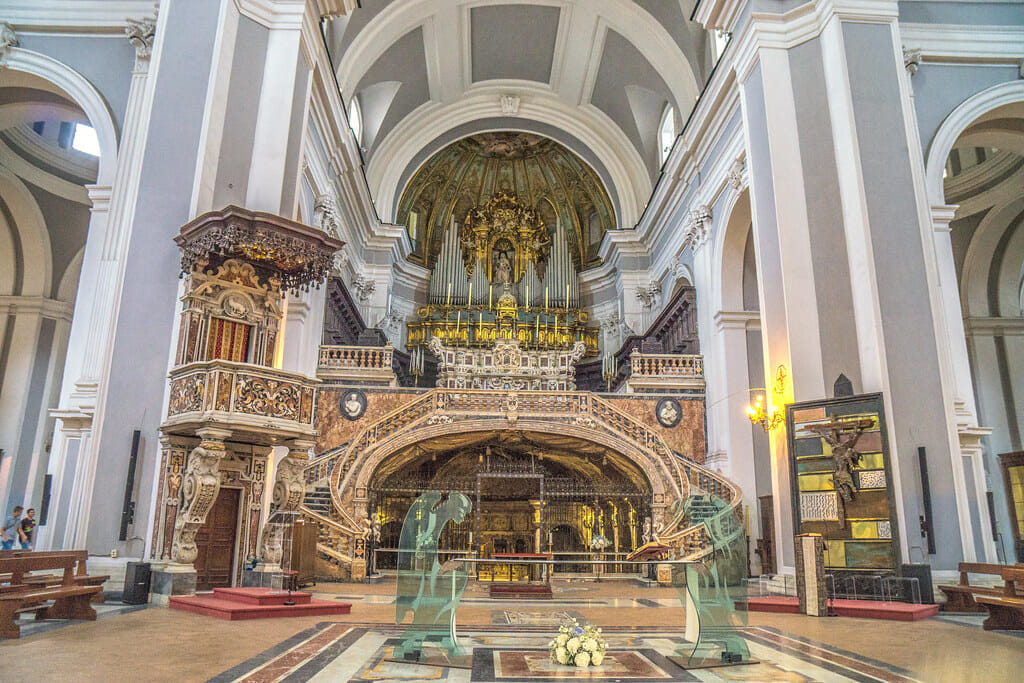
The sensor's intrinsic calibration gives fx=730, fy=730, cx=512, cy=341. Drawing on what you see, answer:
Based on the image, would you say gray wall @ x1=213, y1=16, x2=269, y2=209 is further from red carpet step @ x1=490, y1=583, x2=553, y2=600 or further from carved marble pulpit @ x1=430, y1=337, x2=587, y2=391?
carved marble pulpit @ x1=430, y1=337, x2=587, y2=391

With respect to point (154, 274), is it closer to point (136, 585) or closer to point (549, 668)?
point (136, 585)

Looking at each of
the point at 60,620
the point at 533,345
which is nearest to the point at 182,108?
the point at 60,620

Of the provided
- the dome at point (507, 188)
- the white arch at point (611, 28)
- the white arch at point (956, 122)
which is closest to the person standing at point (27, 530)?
the white arch at point (611, 28)

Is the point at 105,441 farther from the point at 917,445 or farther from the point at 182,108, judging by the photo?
the point at 917,445

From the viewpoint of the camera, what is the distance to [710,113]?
15352 millimetres

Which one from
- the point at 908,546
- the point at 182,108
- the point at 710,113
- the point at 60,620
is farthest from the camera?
the point at 710,113

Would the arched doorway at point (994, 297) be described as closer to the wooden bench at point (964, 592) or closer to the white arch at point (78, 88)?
the wooden bench at point (964, 592)

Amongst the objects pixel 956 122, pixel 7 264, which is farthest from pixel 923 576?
pixel 7 264

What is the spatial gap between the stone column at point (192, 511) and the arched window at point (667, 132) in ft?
53.5

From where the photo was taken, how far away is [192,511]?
8164 mm

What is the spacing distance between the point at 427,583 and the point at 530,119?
2195 cm

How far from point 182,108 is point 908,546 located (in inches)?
438

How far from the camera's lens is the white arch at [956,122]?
11383 mm

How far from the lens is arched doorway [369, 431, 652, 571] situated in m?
15.9
